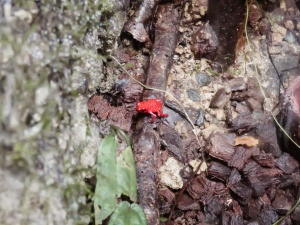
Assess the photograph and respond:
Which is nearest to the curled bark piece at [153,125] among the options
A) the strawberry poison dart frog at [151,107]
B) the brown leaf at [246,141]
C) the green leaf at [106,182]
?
the strawberry poison dart frog at [151,107]

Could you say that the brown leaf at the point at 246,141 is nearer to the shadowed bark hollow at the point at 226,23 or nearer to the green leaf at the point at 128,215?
the shadowed bark hollow at the point at 226,23

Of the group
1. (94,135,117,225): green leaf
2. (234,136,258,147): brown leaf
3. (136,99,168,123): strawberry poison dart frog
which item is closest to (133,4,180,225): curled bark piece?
(136,99,168,123): strawberry poison dart frog

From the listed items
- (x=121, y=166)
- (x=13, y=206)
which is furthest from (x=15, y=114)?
(x=121, y=166)

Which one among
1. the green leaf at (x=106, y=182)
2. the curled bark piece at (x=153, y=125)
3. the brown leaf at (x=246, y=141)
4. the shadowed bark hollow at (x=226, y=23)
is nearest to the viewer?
the green leaf at (x=106, y=182)

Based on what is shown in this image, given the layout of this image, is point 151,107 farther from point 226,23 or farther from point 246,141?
point 226,23

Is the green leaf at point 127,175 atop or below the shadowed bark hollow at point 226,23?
below

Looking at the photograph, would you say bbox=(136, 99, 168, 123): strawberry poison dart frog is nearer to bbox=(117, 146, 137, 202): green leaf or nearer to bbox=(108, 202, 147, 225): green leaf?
bbox=(117, 146, 137, 202): green leaf

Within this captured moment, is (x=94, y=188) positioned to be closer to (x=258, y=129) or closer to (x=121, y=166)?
(x=121, y=166)

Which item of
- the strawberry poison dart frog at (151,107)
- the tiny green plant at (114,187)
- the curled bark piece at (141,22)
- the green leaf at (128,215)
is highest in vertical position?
the curled bark piece at (141,22)
